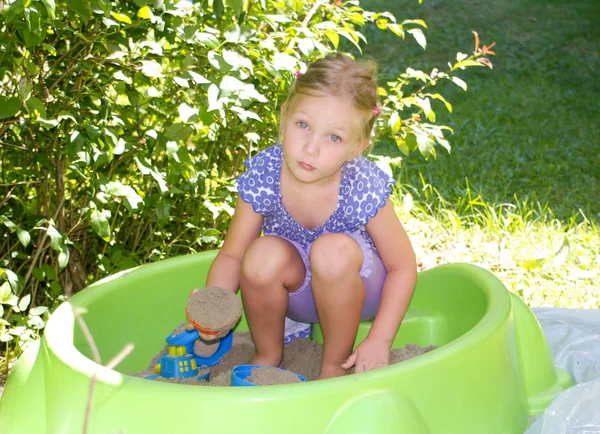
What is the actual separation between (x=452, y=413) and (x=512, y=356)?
232mm

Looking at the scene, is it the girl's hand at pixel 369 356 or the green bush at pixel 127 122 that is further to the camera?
the green bush at pixel 127 122

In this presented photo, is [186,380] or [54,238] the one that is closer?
[186,380]

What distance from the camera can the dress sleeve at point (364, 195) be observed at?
1.70 meters

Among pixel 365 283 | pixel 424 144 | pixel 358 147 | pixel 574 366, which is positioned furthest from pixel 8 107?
pixel 574 366

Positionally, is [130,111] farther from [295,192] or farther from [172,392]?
[172,392]

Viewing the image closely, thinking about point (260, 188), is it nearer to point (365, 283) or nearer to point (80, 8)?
point (365, 283)

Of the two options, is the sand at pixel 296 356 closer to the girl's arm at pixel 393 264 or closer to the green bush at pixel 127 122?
the girl's arm at pixel 393 264

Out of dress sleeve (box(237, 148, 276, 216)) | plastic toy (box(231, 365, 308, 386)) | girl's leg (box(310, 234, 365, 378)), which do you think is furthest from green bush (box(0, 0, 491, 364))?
plastic toy (box(231, 365, 308, 386))

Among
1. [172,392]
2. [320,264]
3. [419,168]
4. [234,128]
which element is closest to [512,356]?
[320,264]

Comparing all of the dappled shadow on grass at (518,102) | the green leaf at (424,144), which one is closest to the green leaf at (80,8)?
the green leaf at (424,144)

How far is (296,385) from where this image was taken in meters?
1.22

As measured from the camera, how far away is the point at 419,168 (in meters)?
3.46

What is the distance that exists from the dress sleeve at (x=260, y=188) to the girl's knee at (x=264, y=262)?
125mm

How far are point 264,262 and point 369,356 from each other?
27 centimetres
